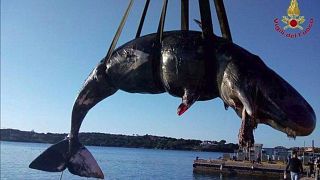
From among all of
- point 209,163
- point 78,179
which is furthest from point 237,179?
point 78,179

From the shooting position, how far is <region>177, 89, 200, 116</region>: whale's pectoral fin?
451 cm

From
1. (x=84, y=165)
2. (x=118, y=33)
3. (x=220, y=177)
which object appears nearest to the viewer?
(x=118, y=33)

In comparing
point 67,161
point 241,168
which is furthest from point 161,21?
point 241,168

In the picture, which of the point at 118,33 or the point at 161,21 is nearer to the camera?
the point at 161,21

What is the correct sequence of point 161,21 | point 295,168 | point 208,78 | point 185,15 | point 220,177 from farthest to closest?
point 220,177 → point 295,168 → point 185,15 → point 161,21 → point 208,78

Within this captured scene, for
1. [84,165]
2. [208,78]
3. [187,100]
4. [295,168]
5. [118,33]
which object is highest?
[118,33]

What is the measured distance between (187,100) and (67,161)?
2409 mm

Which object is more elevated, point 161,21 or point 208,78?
point 161,21

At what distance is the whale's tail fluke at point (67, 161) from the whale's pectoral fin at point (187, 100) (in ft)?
6.23

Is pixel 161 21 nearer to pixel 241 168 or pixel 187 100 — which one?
pixel 187 100

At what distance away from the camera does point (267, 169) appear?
184ft

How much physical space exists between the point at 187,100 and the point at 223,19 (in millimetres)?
972

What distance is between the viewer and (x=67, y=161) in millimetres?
6246

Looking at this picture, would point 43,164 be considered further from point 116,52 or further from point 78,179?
point 78,179
